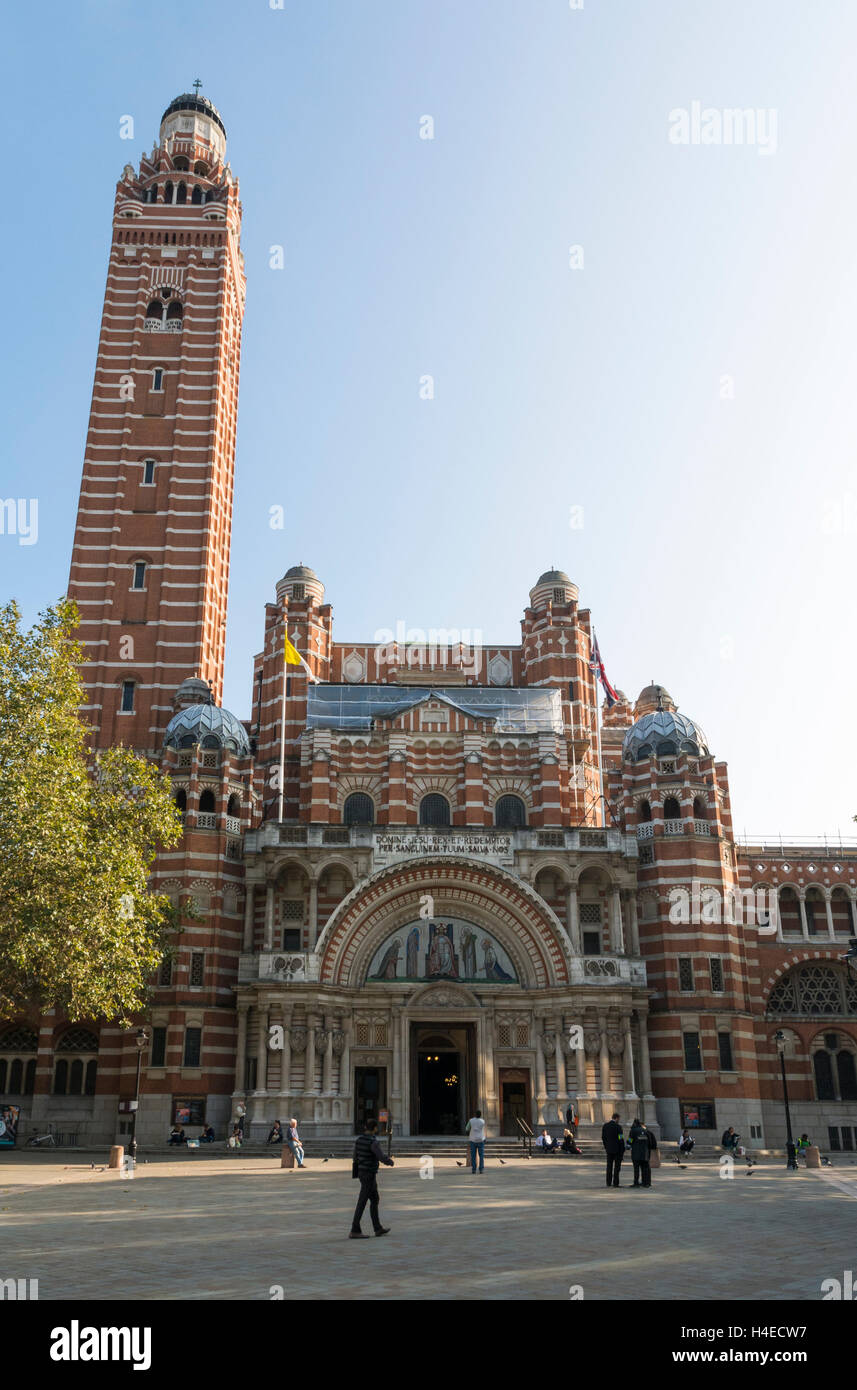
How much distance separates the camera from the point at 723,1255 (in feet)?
46.4

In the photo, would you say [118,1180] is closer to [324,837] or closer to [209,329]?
[324,837]

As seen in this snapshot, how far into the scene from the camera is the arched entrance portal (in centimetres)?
4638

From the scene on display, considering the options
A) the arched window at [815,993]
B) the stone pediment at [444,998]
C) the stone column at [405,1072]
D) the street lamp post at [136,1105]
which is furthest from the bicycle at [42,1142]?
the arched window at [815,993]

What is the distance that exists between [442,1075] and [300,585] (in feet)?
→ 86.9

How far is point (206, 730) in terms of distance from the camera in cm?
5009

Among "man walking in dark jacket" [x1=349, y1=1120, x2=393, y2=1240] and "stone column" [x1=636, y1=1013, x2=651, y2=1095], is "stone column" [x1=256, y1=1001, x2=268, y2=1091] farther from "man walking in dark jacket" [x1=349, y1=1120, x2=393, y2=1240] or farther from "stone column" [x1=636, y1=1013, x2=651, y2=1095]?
"man walking in dark jacket" [x1=349, y1=1120, x2=393, y2=1240]

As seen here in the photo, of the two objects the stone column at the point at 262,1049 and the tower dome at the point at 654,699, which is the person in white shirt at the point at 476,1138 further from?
the tower dome at the point at 654,699

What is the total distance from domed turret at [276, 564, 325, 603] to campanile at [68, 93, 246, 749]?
392 centimetres

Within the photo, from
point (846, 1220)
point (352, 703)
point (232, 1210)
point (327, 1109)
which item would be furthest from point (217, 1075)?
point (846, 1220)

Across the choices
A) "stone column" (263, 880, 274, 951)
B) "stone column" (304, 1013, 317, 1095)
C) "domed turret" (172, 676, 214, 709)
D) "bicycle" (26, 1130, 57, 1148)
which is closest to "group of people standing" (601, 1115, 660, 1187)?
"stone column" (304, 1013, 317, 1095)

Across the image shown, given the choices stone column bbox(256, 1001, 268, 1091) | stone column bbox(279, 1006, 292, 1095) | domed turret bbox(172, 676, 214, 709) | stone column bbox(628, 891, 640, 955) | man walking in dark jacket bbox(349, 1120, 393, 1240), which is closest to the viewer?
man walking in dark jacket bbox(349, 1120, 393, 1240)

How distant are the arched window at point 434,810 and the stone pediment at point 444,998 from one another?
863 centimetres

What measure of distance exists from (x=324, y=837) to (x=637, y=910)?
14.6 m

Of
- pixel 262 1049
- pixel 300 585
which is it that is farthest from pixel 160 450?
pixel 262 1049
